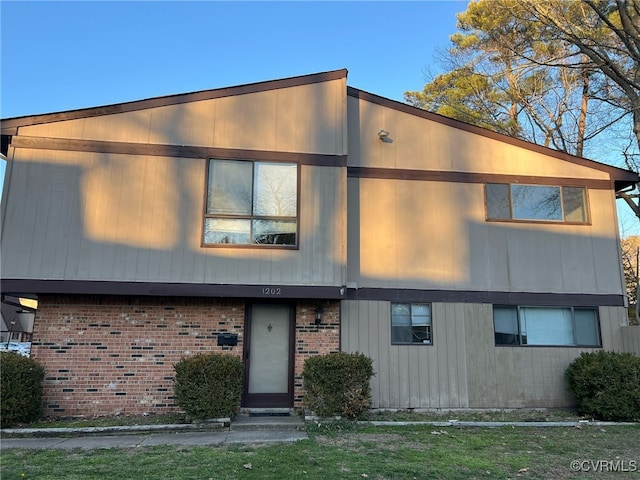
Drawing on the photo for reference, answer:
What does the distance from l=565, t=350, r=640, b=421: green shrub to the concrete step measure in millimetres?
5369

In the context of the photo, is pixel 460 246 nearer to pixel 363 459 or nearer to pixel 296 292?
pixel 296 292

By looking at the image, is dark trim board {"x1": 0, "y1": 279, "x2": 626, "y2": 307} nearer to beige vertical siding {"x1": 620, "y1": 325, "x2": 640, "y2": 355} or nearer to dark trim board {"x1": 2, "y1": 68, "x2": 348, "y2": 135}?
beige vertical siding {"x1": 620, "y1": 325, "x2": 640, "y2": 355}

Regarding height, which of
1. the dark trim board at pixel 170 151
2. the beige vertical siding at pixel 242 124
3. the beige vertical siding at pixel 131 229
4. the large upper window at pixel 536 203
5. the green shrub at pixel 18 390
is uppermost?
the beige vertical siding at pixel 242 124

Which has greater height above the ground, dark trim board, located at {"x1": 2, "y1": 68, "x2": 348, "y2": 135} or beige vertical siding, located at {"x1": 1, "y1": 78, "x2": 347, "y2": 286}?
dark trim board, located at {"x1": 2, "y1": 68, "x2": 348, "y2": 135}

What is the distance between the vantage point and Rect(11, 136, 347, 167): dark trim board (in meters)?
8.52

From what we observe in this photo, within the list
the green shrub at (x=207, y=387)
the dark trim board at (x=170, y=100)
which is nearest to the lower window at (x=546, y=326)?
the green shrub at (x=207, y=387)

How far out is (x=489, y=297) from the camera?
9.71 metres

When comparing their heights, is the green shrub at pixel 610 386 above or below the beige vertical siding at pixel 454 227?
below

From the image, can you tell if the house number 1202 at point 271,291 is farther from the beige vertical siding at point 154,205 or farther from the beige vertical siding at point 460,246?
the beige vertical siding at point 460,246

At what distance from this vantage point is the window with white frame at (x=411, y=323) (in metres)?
9.37

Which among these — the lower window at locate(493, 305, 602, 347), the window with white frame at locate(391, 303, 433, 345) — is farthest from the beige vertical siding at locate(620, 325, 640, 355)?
the window with white frame at locate(391, 303, 433, 345)

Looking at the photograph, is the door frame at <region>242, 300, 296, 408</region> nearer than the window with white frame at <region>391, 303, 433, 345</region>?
→ Yes

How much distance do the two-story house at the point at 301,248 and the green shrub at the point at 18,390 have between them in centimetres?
63

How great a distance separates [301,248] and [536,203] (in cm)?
542
